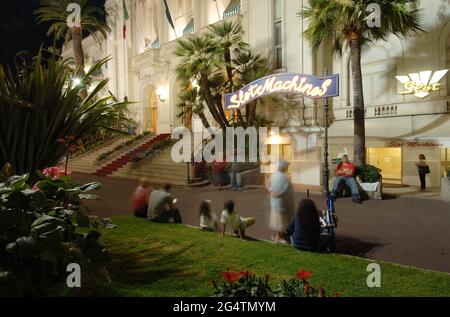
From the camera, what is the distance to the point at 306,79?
11.0m

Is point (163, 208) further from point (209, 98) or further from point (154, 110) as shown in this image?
point (154, 110)

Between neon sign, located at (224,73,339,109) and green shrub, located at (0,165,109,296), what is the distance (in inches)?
353

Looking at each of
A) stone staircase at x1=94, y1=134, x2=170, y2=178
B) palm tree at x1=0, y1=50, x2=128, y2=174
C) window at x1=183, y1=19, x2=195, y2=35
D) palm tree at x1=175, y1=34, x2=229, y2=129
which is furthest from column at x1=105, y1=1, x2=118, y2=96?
palm tree at x1=0, y1=50, x2=128, y2=174

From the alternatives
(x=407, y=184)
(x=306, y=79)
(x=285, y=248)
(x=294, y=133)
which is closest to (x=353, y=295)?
(x=285, y=248)

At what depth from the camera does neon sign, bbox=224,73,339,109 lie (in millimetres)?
10422

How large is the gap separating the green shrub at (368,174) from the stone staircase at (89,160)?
51.9 ft

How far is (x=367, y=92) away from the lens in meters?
15.4

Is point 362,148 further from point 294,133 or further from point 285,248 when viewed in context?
point 285,248

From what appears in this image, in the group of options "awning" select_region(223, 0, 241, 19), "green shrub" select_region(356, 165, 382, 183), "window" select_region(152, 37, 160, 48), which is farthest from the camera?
"window" select_region(152, 37, 160, 48)

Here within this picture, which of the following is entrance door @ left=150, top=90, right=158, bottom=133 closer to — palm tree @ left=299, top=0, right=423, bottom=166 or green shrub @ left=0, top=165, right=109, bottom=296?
palm tree @ left=299, top=0, right=423, bottom=166

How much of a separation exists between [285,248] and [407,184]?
416 inches

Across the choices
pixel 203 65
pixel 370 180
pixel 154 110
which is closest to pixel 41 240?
pixel 370 180

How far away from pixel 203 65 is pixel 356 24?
7.31 meters

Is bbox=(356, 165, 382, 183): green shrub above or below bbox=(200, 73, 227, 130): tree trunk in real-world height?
below
